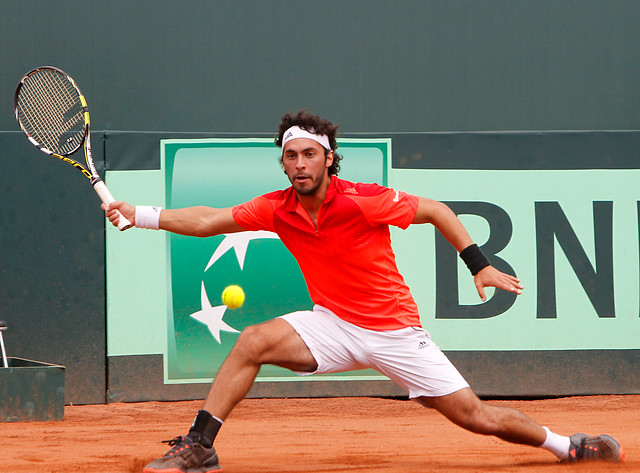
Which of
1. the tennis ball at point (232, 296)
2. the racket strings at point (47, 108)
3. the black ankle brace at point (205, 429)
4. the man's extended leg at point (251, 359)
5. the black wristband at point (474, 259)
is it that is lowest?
the black ankle brace at point (205, 429)

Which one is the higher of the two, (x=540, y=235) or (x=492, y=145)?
(x=492, y=145)

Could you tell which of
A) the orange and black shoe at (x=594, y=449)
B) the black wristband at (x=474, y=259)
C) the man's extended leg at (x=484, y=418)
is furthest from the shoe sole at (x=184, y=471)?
the orange and black shoe at (x=594, y=449)

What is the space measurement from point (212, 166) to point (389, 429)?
244 cm

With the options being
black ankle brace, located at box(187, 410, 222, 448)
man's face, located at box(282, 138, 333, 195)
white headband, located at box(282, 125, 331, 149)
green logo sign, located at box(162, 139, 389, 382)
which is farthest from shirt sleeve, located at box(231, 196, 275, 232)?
green logo sign, located at box(162, 139, 389, 382)

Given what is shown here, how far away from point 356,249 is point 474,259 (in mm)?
544

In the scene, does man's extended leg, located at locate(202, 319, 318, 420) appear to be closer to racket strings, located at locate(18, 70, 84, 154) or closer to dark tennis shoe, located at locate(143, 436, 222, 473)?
dark tennis shoe, located at locate(143, 436, 222, 473)

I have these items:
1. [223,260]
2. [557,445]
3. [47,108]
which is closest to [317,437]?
[557,445]

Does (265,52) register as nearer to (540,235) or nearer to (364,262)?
(540,235)

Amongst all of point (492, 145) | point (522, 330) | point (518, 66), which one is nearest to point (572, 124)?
point (518, 66)

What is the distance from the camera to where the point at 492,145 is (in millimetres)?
6398

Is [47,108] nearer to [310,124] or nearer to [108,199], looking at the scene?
[108,199]

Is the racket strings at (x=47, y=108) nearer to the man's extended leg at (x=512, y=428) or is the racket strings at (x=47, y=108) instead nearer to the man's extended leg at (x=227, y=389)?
the man's extended leg at (x=227, y=389)

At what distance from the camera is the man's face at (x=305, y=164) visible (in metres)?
3.77

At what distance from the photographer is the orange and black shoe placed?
3.83 metres
